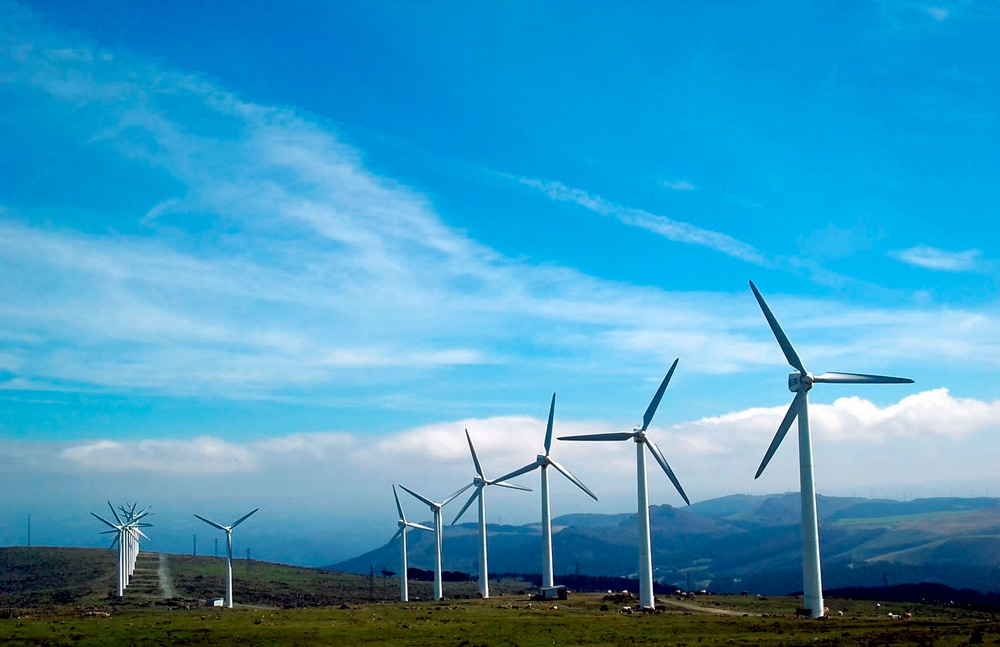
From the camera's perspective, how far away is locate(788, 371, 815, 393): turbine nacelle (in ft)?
252

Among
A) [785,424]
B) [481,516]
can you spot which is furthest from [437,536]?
[785,424]

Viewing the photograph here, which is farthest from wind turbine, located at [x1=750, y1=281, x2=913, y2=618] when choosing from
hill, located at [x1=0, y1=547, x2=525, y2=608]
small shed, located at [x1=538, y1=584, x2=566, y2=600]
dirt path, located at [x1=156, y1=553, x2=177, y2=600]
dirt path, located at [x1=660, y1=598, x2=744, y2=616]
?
dirt path, located at [x1=156, y1=553, x2=177, y2=600]

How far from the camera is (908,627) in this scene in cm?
6706

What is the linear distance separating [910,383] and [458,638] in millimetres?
41846

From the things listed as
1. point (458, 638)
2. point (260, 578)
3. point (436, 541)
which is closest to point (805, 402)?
point (458, 638)

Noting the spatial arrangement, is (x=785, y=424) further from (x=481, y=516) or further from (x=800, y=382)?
(x=481, y=516)

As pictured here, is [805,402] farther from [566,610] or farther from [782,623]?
[566,610]

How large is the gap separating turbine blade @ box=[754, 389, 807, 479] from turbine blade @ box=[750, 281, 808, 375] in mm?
2552

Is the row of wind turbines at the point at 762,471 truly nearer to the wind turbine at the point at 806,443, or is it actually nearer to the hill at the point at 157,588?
the wind turbine at the point at 806,443

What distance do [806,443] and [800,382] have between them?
5.59 m

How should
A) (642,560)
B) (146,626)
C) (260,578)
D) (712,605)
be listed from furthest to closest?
(260,578), (712,605), (642,560), (146,626)

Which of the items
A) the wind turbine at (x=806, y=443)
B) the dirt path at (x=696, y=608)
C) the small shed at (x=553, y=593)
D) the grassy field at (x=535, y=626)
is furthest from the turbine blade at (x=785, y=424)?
the small shed at (x=553, y=593)

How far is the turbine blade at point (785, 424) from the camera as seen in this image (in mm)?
76750

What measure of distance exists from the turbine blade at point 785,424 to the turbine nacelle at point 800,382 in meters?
0.37
